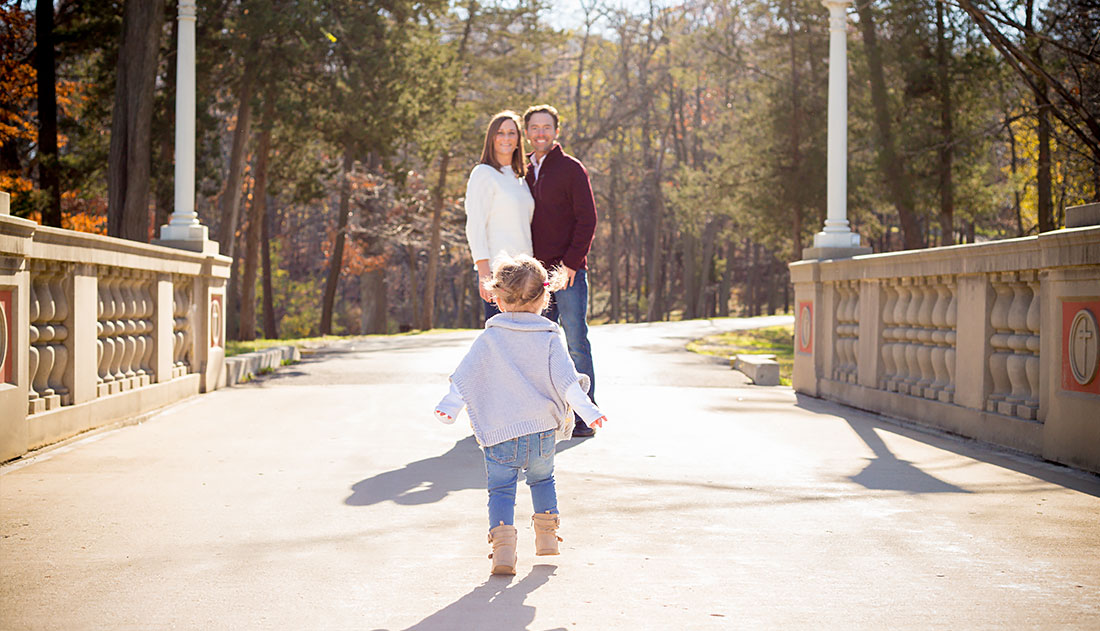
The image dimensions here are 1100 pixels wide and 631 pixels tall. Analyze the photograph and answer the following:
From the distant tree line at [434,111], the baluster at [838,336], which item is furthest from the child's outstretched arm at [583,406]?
the distant tree line at [434,111]

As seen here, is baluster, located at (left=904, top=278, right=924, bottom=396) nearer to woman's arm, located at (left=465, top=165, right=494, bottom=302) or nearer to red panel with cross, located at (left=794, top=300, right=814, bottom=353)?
red panel with cross, located at (left=794, top=300, right=814, bottom=353)

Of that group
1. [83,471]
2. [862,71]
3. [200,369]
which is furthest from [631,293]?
[83,471]

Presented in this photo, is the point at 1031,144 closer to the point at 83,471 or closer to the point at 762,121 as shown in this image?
the point at 762,121

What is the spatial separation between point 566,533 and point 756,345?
21680 mm

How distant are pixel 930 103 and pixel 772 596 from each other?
24135 millimetres

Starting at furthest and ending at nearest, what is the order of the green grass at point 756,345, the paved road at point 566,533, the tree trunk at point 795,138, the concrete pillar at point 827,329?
1. the tree trunk at point 795,138
2. the green grass at point 756,345
3. the concrete pillar at point 827,329
4. the paved road at point 566,533

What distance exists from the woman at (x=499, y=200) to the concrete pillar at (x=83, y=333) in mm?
2789

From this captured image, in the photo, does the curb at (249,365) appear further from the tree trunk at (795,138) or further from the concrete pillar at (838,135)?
the tree trunk at (795,138)

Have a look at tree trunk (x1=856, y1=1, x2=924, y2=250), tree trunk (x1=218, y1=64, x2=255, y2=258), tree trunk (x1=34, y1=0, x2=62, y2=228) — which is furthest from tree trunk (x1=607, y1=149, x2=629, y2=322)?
tree trunk (x1=34, y1=0, x2=62, y2=228)

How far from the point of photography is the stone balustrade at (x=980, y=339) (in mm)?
7199

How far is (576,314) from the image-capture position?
8688mm

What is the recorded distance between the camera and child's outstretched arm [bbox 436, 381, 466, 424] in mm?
4703

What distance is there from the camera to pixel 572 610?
4082 mm

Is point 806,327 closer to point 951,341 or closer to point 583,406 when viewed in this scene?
point 951,341
